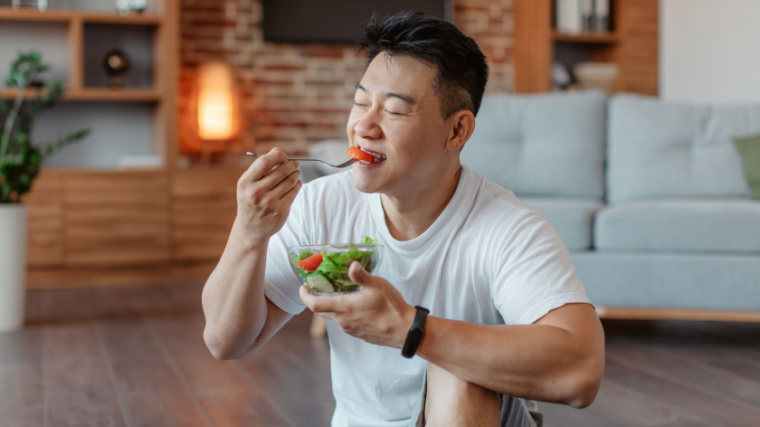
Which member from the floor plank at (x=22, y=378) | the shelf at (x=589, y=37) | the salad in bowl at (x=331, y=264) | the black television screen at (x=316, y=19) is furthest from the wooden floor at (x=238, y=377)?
the shelf at (x=589, y=37)

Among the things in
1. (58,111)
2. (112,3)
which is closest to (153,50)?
(112,3)

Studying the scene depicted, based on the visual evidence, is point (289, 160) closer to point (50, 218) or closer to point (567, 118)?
point (567, 118)

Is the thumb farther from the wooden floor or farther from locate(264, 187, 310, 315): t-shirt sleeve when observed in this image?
the wooden floor

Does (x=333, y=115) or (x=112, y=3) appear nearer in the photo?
(x=112, y=3)

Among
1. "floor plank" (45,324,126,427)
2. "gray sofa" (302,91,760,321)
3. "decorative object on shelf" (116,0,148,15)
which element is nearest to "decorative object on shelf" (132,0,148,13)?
"decorative object on shelf" (116,0,148,15)

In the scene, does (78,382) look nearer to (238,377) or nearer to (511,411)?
(238,377)

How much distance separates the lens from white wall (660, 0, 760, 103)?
4203mm

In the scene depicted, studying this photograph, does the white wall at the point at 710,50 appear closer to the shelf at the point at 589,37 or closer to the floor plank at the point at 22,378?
the shelf at the point at 589,37

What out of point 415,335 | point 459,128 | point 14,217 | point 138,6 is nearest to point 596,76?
point 138,6

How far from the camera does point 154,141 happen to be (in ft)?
14.4

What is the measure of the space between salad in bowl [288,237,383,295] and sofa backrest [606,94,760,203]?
249 centimetres

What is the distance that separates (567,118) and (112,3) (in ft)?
8.95

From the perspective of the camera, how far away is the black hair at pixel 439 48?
1.19m

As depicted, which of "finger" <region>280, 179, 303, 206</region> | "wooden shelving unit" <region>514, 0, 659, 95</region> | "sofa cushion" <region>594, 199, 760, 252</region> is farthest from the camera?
"wooden shelving unit" <region>514, 0, 659, 95</region>
